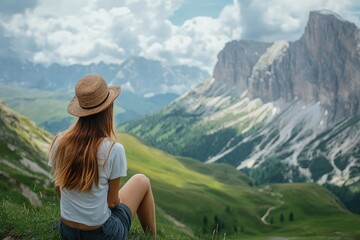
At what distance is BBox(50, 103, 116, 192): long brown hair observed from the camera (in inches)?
406

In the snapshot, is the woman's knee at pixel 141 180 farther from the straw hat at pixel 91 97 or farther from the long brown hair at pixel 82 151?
the straw hat at pixel 91 97

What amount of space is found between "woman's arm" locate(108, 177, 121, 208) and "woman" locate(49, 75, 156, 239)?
2 centimetres

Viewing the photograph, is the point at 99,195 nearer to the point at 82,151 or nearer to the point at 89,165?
the point at 89,165

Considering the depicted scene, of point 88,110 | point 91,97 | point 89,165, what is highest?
point 91,97

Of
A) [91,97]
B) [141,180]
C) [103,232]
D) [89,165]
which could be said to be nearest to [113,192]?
[103,232]

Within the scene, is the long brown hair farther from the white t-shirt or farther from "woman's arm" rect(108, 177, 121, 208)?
"woman's arm" rect(108, 177, 121, 208)

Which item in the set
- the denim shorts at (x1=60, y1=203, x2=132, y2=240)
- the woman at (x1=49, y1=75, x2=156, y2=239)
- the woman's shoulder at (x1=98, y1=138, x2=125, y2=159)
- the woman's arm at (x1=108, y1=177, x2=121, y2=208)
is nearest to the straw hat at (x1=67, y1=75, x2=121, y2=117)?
the woman at (x1=49, y1=75, x2=156, y2=239)

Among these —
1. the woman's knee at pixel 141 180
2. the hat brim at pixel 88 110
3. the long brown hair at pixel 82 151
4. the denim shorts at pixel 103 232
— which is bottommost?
the denim shorts at pixel 103 232

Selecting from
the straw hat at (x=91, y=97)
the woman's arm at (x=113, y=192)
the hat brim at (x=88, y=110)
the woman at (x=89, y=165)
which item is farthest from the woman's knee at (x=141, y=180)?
the straw hat at (x=91, y=97)

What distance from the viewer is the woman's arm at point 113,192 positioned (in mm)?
10914

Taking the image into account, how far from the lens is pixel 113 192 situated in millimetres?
11227

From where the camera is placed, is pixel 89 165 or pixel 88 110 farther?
pixel 88 110

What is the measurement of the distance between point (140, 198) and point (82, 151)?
329 cm

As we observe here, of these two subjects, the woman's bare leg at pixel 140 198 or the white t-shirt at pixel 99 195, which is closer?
the white t-shirt at pixel 99 195
